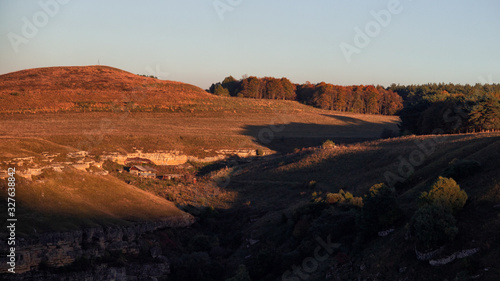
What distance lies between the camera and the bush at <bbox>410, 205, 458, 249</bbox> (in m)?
20.2

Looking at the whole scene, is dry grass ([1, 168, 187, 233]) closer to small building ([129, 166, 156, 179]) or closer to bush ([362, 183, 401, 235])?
small building ([129, 166, 156, 179])

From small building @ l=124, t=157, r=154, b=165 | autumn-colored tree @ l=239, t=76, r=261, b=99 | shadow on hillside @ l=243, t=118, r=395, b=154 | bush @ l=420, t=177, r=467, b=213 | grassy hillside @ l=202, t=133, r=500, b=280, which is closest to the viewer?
grassy hillside @ l=202, t=133, r=500, b=280

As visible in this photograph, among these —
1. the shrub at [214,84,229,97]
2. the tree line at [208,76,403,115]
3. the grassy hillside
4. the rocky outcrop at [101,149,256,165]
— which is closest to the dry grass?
the grassy hillside

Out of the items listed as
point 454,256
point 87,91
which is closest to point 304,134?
point 87,91

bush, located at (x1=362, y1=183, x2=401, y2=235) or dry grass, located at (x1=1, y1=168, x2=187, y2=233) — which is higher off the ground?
bush, located at (x1=362, y1=183, x2=401, y2=235)

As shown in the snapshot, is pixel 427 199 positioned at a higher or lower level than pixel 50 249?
higher

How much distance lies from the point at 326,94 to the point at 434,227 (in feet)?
419

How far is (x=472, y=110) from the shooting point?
209ft

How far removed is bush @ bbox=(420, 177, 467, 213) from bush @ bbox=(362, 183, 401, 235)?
8.90ft

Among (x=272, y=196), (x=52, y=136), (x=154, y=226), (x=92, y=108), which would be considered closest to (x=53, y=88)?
(x=92, y=108)

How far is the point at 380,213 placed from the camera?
85.3 feet

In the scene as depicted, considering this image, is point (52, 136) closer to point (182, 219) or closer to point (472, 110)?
point (182, 219)

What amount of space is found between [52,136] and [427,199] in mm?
57760

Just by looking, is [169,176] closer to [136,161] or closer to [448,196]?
[136,161]
